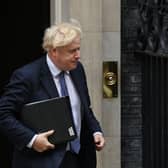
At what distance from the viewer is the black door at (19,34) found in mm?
8242

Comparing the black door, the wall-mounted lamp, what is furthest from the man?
the black door

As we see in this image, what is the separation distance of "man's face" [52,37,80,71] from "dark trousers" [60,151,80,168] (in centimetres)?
57

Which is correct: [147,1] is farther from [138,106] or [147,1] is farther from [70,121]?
[70,121]

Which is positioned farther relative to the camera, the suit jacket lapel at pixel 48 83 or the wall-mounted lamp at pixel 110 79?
the wall-mounted lamp at pixel 110 79

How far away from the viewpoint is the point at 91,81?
6.66 metres

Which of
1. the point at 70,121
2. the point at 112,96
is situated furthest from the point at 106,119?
the point at 70,121

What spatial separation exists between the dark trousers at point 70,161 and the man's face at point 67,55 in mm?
566

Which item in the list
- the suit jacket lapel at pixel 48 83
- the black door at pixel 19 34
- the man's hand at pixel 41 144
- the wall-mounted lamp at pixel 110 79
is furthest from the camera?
the black door at pixel 19 34

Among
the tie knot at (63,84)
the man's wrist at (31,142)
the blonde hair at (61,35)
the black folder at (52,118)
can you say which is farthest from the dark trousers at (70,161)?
the blonde hair at (61,35)

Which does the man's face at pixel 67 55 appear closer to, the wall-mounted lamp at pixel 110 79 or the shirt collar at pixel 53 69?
the shirt collar at pixel 53 69

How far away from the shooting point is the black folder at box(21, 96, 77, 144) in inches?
184

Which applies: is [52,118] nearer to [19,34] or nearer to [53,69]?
[53,69]

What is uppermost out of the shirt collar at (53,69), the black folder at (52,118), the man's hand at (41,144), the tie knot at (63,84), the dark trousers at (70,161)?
the shirt collar at (53,69)

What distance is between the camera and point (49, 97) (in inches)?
188
